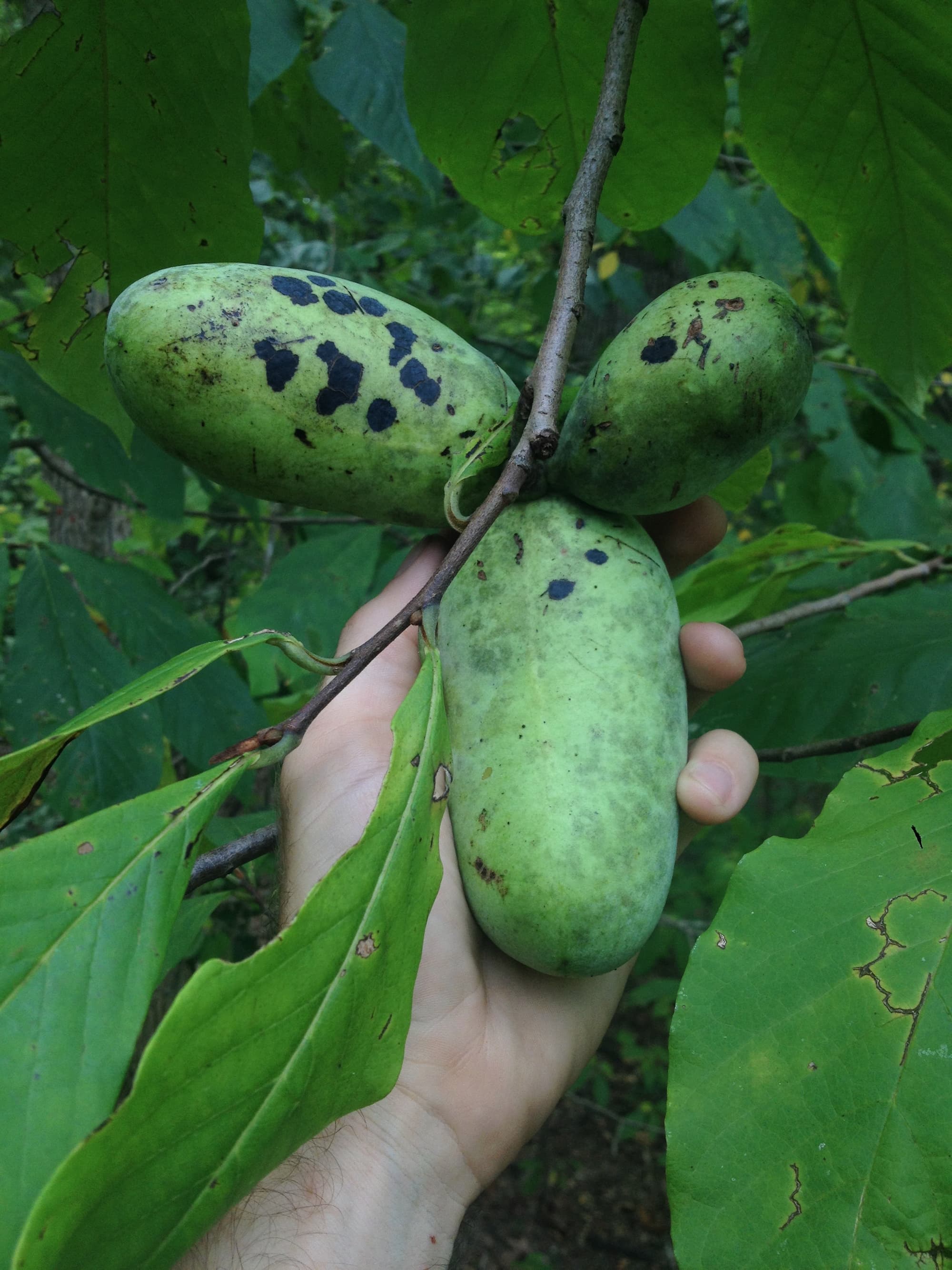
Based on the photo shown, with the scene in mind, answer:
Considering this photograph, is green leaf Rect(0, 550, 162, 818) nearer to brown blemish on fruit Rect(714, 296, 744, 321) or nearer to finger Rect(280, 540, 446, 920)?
finger Rect(280, 540, 446, 920)

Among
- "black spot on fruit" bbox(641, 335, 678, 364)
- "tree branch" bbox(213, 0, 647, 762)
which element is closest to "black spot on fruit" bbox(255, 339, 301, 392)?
"tree branch" bbox(213, 0, 647, 762)

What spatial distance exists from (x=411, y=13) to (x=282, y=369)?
563 millimetres

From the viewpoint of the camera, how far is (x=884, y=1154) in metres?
0.60

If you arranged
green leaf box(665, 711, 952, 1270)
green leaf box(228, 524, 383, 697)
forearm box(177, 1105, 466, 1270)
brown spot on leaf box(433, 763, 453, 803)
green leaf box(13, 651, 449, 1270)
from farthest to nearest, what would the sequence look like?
1. green leaf box(228, 524, 383, 697)
2. forearm box(177, 1105, 466, 1270)
3. brown spot on leaf box(433, 763, 453, 803)
4. green leaf box(665, 711, 952, 1270)
5. green leaf box(13, 651, 449, 1270)

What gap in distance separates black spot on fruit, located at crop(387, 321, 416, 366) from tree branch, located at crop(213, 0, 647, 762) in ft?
0.50

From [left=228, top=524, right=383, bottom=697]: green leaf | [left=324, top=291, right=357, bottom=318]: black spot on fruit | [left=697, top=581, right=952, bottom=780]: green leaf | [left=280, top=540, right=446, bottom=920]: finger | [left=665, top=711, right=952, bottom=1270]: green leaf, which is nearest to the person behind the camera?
[left=665, top=711, right=952, bottom=1270]: green leaf

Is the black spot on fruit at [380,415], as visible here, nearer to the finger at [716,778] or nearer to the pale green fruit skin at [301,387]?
the pale green fruit skin at [301,387]

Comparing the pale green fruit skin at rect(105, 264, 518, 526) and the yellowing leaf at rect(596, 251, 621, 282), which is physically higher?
the pale green fruit skin at rect(105, 264, 518, 526)

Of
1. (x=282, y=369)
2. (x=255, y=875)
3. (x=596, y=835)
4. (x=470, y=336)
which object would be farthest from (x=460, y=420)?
(x=470, y=336)

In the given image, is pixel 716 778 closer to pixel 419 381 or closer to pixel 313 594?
pixel 419 381

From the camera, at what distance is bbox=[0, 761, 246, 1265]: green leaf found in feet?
1.71

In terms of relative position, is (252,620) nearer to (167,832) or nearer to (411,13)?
(411,13)

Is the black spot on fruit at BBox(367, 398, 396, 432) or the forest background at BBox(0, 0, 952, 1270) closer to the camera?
the black spot on fruit at BBox(367, 398, 396, 432)

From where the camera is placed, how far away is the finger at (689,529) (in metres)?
1.26
